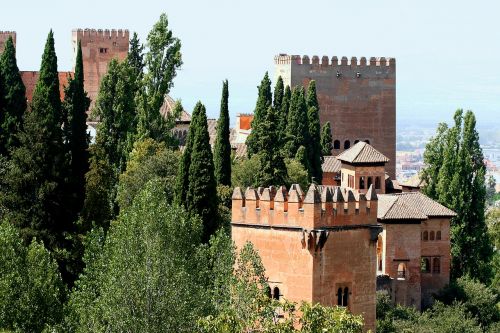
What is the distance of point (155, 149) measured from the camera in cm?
6350

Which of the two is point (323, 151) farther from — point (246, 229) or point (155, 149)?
point (246, 229)

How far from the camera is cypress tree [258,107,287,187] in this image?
202ft

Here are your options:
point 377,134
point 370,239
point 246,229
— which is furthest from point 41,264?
point 377,134

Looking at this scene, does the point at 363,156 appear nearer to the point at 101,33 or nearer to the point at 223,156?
the point at 223,156

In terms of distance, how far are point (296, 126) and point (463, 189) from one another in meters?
7.76

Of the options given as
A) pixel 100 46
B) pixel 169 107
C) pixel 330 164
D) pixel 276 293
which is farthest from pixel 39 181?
pixel 100 46

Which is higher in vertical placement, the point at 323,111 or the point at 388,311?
the point at 323,111

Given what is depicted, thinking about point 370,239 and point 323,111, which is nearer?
point 370,239

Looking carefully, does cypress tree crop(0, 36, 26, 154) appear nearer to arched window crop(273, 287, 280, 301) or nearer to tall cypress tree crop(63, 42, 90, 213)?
tall cypress tree crop(63, 42, 90, 213)

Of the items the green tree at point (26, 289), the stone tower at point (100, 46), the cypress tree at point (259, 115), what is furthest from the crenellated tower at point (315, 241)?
the stone tower at point (100, 46)

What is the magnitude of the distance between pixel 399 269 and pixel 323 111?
2440 centimetres

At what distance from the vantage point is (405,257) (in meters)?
67.1

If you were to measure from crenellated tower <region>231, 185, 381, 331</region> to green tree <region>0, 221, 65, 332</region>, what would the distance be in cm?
493

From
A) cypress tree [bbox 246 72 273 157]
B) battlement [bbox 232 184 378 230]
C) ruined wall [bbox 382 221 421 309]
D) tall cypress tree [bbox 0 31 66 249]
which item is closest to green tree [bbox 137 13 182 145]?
cypress tree [bbox 246 72 273 157]
